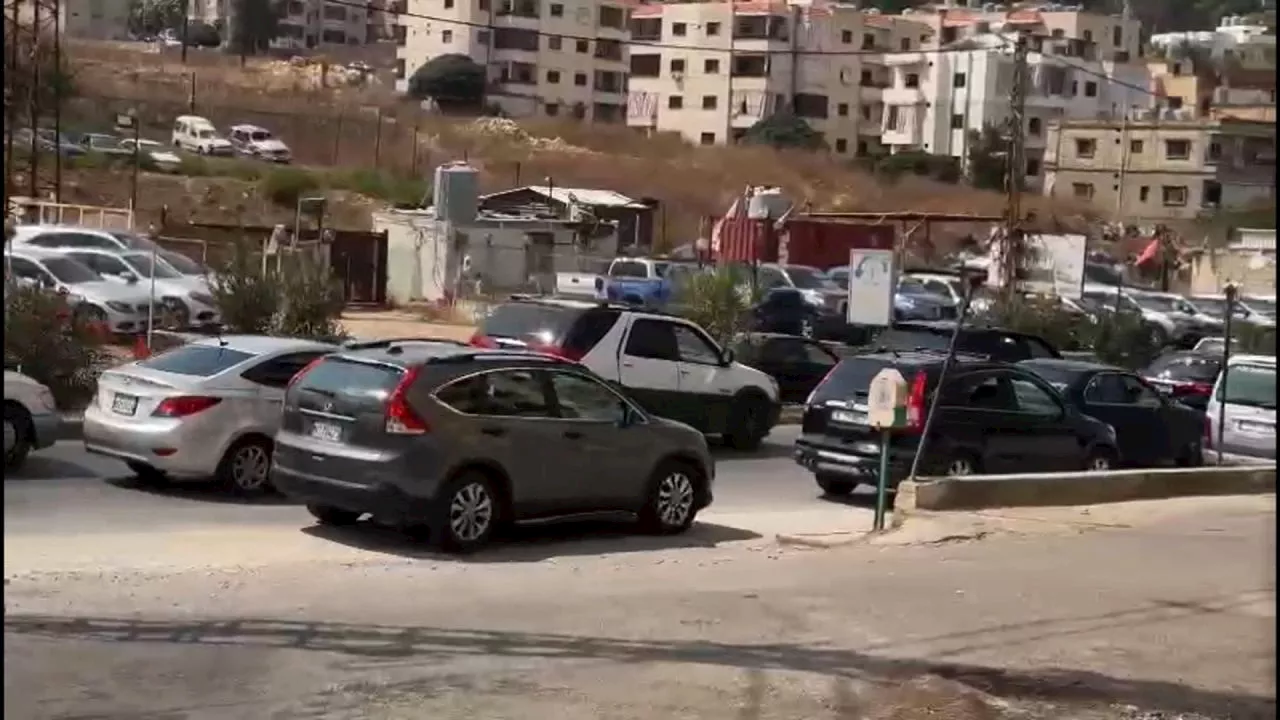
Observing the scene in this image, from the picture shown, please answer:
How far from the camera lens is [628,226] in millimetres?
60406

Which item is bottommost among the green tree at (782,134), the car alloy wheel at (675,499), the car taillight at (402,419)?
the car alloy wheel at (675,499)

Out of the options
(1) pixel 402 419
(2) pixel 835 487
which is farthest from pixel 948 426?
(1) pixel 402 419

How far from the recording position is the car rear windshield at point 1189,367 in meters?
28.1

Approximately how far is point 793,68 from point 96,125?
4533 centimetres

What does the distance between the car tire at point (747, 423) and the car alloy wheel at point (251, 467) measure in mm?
7590

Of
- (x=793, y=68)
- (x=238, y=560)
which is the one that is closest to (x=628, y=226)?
(x=793, y=68)

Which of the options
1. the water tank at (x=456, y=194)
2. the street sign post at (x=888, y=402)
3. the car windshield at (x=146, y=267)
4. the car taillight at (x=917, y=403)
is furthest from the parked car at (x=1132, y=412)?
the water tank at (x=456, y=194)

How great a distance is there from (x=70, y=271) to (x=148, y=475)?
55.7 ft

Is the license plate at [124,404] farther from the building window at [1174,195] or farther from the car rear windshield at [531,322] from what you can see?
the building window at [1174,195]

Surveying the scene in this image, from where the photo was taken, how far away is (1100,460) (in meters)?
18.2

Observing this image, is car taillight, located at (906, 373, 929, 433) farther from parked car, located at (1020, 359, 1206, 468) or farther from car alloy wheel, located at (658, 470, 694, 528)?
parked car, located at (1020, 359, 1206, 468)

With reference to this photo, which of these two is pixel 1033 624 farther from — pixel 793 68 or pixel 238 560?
pixel 793 68

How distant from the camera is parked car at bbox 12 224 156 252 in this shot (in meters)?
34.0

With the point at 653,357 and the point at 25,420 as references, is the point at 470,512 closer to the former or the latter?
the point at 25,420
